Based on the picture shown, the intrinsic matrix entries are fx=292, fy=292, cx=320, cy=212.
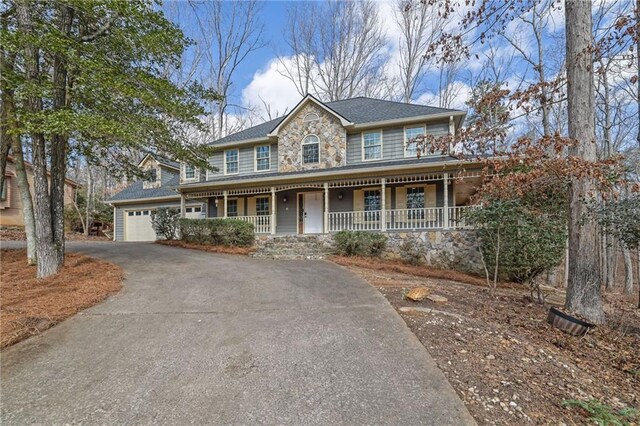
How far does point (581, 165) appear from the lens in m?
3.77

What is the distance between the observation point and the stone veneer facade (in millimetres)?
12305

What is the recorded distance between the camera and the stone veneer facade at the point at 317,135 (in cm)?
1230

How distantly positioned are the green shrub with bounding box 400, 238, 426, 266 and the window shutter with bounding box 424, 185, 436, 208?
87.9 inches

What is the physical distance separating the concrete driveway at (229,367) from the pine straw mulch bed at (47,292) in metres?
0.27

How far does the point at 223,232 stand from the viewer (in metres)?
11.5

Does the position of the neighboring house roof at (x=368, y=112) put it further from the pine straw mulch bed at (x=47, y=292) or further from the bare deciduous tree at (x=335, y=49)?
the pine straw mulch bed at (x=47, y=292)

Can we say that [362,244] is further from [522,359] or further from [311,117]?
[522,359]

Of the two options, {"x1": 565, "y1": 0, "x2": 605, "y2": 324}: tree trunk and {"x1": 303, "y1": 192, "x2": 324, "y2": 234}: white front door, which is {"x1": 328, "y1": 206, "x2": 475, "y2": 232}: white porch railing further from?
{"x1": 565, "y1": 0, "x2": 605, "y2": 324}: tree trunk

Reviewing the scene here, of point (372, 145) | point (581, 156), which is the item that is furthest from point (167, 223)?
point (581, 156)

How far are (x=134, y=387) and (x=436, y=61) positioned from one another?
6.42m

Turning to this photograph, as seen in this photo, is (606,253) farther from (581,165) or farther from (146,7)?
(146,7)

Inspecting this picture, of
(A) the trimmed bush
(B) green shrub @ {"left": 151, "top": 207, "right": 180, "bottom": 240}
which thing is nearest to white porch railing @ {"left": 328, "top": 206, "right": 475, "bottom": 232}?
(A) the trimmed bush

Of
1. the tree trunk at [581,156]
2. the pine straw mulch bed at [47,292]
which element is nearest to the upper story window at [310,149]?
the pine straw mulch bed at [47,292]

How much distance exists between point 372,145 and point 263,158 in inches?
200
